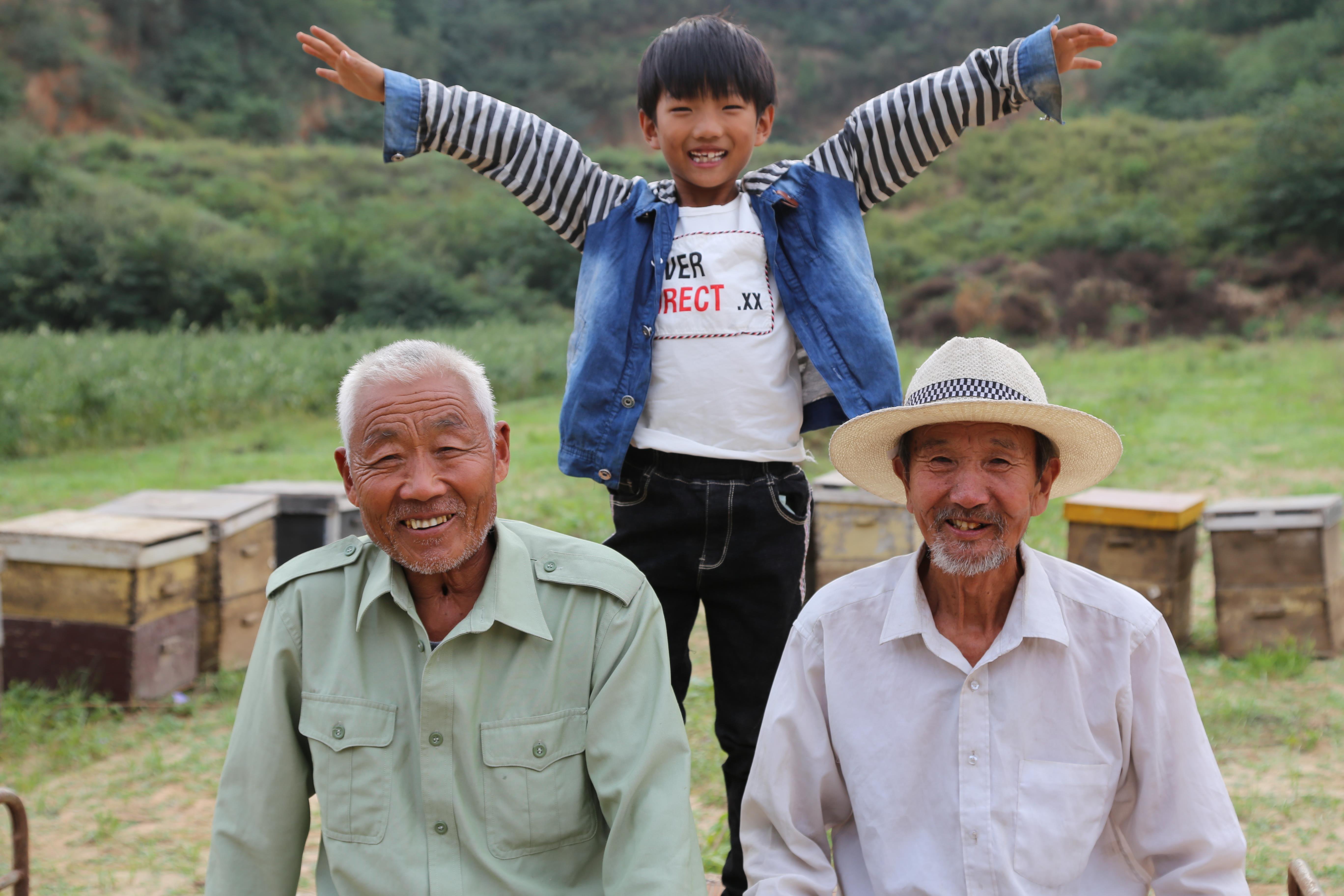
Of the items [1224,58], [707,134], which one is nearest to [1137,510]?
[707,134]

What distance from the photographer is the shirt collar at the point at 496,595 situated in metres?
1.98

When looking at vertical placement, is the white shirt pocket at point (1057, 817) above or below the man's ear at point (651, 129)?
below

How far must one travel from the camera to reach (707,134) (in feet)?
8.26

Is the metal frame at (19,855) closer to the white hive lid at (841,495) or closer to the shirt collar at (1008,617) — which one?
the shirt collar at (1008,617)

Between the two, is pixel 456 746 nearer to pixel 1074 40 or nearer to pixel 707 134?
pixel 707 134

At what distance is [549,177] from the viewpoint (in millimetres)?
2678

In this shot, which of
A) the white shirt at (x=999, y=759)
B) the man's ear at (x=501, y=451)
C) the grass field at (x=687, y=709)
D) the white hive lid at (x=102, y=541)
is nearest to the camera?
the white shirt at (x=999, y=759)

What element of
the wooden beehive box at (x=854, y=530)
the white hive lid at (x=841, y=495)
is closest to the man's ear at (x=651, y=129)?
the white hive lid at (x=841, y=495)

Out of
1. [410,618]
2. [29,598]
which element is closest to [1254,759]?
[410,618]

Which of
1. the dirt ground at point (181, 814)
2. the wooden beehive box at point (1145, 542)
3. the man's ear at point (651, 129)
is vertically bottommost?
the dirt ground at point (181, 814)

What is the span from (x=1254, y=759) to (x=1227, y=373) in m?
11.6

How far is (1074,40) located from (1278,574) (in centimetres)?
370

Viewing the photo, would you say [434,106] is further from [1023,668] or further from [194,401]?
[194,401]

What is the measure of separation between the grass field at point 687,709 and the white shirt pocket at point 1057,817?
169 centimetres
